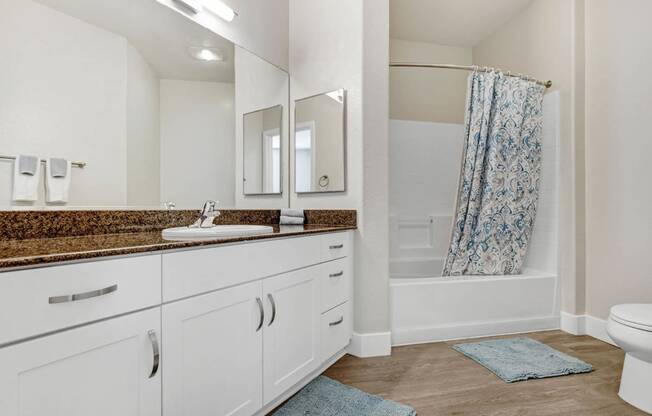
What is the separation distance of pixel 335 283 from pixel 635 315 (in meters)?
1.42

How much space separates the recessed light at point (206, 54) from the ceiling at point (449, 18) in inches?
67.9

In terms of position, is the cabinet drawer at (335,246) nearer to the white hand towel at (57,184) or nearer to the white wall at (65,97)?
the white wall at (65,97)

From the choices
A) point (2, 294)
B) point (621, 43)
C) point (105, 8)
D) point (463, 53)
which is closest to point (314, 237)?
point (2, 294)

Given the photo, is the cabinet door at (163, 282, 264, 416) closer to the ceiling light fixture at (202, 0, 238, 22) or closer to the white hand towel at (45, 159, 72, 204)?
the white hand towel at (45, 159, 72, 204)

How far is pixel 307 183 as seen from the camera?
2.29 metres

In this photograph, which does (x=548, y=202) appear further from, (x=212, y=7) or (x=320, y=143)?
(x=212, y=7)

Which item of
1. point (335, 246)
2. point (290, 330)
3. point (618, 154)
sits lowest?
point (290, 330)

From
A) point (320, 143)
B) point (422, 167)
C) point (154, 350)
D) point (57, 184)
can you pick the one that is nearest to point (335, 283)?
point (320, 143)

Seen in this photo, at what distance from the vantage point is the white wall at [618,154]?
79.7 inches

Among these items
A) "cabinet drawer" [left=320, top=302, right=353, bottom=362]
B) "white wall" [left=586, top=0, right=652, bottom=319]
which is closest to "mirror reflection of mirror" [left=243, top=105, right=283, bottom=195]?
"cabinet drawer" [left=320, top=302, right=353, bottom=362]

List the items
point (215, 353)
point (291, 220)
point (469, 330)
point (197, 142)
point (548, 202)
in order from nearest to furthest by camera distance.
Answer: point (215, 353) < point (197, 142) < point (291, 220) < point (469, 330) < point (548, 202)

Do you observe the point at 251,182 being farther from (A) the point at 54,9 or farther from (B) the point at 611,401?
(B) the point at 611,401

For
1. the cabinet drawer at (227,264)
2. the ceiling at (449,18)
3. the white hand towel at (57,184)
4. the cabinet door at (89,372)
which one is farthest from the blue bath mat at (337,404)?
the ceiling at (449,18)

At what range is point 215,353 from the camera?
1.12m
